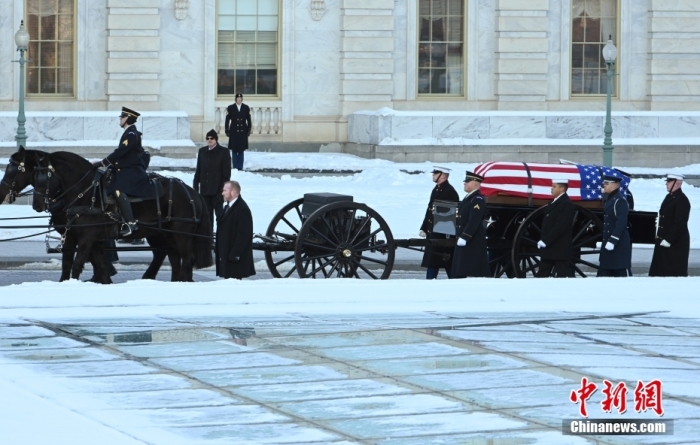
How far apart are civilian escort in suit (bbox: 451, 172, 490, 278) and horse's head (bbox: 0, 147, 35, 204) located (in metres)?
4.57

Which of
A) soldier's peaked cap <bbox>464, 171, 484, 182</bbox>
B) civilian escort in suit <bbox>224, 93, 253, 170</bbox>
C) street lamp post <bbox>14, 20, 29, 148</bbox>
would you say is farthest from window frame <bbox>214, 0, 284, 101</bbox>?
Result: soldier's peaked cap <bbox>464, 171, 484, 182</bbox>

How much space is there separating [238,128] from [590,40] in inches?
417

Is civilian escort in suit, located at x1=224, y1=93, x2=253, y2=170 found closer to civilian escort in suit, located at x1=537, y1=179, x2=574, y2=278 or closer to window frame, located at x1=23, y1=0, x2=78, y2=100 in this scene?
Answer: window frame, located at x1=23, y1=0, x2=78, y2=100

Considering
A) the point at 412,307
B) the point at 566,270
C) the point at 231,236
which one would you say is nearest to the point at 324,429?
the point at 412,307

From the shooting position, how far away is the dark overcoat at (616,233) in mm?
15242

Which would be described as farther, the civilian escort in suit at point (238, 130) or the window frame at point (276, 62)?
the window frame at point (276, 62)

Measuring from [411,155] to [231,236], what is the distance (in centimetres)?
1794

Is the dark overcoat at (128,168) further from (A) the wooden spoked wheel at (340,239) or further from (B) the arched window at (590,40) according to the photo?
(B) the arched window at (590,40)

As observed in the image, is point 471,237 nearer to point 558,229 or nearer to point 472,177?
point 472,177

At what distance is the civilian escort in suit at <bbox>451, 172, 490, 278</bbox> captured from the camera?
592 inches

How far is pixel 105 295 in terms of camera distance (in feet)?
41.4

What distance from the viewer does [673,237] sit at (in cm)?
1580

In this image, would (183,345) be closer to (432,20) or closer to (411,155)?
(411,155)

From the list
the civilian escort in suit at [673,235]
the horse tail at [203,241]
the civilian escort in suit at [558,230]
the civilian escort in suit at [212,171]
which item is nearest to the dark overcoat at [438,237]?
the civilian escort in suit at [558,230]
